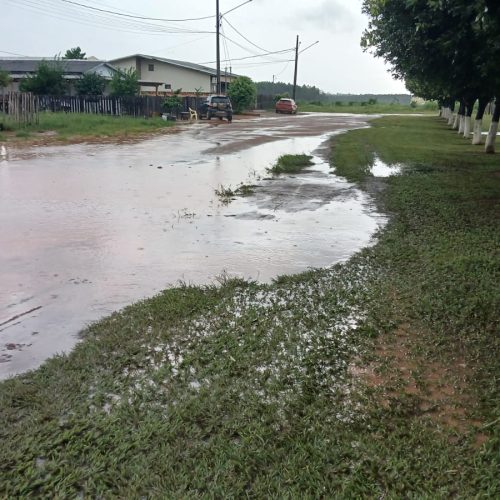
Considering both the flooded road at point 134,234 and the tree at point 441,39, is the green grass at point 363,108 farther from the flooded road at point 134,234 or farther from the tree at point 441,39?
the flooded road at point 134,234

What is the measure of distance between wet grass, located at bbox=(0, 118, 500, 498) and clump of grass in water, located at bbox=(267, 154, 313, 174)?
8.72 meters

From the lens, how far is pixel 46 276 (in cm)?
561

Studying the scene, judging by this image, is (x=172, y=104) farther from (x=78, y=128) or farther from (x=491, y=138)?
(x=491, y=138)

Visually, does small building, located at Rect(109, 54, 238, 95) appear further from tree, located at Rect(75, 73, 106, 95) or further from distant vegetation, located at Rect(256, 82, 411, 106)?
distant vegetation, located at Rect(256, 82, 411, 106)

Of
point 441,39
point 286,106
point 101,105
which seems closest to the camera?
point 441,39

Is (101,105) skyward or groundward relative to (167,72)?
groundward

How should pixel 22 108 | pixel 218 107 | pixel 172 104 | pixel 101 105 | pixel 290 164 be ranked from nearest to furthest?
1. pixel 290 164
2. pixel 22 108
3. pixel 101 105
4. pixel 172 104
5. pixel 218 107

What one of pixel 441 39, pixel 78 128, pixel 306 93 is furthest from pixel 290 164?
pixel 306 93

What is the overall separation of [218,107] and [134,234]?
32.2 meters

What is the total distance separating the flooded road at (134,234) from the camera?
4855 millimetres

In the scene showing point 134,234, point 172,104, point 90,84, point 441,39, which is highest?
point 441,39

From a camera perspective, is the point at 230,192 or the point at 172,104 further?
the point at 172,104

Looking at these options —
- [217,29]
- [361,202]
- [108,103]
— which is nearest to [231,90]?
[217,29]

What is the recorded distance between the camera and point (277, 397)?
10.9ft
